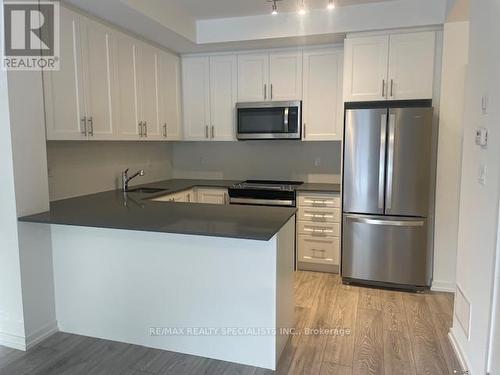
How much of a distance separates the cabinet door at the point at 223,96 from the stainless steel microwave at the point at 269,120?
0.15m

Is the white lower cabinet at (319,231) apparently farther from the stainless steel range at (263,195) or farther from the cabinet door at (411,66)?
A: the cabinet door at (411,66)

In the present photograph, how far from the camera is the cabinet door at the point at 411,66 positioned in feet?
11.0

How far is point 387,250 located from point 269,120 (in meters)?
1.85

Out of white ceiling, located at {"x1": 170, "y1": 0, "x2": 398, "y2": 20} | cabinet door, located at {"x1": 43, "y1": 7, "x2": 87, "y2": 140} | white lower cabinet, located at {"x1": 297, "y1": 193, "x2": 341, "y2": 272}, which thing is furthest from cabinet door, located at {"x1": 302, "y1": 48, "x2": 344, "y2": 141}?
cabinet door, located at {"x1": 43, "y1": 7, "x2": 87, "y2": 140}

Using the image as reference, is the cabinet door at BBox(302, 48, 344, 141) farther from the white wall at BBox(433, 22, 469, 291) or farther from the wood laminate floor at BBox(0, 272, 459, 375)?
the wood laminate floor at BBox(0, 272, 459, 375)

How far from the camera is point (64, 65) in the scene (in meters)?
2.73

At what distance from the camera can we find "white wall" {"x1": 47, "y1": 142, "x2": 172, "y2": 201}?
10.4ft

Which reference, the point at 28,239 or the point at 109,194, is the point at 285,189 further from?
the point at 28,239

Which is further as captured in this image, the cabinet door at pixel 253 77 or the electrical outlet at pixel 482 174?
the cabinet door at pixel 253 77

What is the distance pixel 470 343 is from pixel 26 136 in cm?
310

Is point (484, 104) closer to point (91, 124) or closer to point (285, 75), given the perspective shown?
point (285, 75)

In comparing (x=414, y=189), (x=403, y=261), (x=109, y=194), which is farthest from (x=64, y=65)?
(x=403, y=261)

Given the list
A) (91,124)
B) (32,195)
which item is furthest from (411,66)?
(32,195)

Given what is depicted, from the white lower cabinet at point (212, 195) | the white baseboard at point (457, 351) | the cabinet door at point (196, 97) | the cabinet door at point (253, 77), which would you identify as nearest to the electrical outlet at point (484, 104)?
the white baseboard at point (457, 351)
